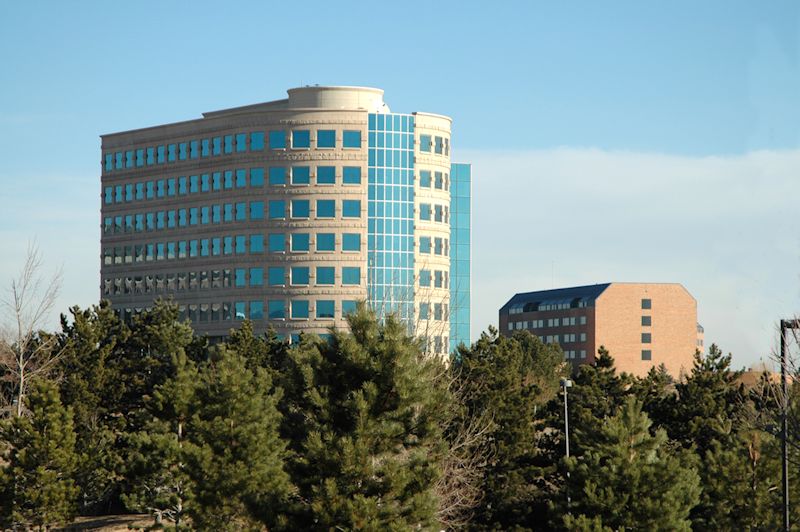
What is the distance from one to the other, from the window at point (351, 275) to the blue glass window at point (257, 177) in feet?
34.2

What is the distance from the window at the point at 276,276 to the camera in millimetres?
110125

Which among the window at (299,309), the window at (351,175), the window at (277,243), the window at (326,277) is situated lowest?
the window at (299,309)

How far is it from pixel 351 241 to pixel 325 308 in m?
5.94

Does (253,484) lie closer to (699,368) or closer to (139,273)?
(699,368)

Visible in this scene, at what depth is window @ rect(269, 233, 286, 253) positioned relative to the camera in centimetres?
11038

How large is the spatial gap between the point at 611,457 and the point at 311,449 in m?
19.6

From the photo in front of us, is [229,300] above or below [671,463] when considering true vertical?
above

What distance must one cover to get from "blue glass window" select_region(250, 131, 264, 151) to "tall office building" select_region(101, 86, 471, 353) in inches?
3.3

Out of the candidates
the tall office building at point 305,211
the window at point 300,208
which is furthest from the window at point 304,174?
the window at point 300,208

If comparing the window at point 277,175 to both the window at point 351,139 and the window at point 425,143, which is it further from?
the window at point 425,143

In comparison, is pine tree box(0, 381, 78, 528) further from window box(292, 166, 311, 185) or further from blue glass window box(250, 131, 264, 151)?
blue glass window box(250, 131, 264, 151)

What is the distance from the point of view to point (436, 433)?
37812mm

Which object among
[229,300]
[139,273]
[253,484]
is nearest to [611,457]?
[253,484]

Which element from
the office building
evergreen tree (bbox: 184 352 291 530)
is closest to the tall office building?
evergreen tree (bbox: 184 352 291 530)
